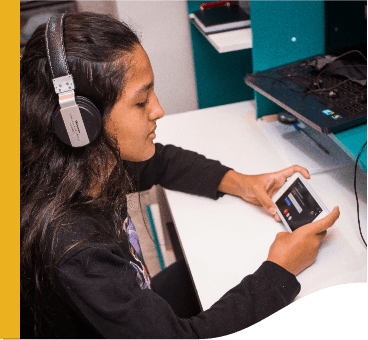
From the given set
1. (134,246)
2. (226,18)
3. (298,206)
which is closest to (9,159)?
(134,246)

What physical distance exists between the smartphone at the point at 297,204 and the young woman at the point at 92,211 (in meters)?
0.15

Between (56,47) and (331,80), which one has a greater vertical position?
(56,47)

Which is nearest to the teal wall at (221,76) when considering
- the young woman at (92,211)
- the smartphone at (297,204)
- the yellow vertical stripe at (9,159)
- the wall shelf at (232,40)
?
the wall shelf at (232,40)

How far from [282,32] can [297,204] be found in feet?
1.11

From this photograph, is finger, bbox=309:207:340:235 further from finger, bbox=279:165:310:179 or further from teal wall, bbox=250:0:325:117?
teal wall, bbox=250:0:325:117

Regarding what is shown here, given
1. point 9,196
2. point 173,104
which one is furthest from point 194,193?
point 9,196

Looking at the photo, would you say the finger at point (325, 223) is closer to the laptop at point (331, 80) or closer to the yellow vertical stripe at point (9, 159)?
the laptop at point (331, 80)

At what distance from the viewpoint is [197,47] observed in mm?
674

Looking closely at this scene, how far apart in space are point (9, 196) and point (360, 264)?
0.57m

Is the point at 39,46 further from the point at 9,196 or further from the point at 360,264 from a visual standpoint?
the point at 360,264

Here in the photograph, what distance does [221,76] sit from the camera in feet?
3.16

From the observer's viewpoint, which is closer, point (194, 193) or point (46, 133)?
point (46, 133)

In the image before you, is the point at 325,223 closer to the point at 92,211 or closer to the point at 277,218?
the point at 277,218

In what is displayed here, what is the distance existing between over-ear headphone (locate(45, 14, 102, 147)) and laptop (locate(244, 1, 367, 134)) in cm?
47
